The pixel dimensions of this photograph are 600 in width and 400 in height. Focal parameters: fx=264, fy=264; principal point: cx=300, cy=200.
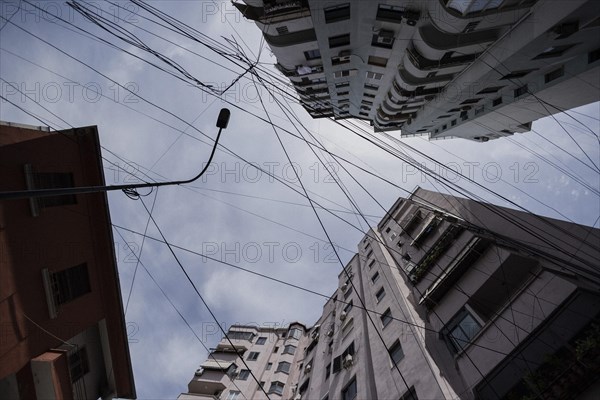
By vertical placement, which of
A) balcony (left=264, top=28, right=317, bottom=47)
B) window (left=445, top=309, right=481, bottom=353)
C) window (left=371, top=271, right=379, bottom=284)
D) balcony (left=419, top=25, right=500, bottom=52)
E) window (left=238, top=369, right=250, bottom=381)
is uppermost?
balcony (left=264, top=28, right=317, bottom=47)

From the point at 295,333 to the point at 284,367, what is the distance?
6.01m

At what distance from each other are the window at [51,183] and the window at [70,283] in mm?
1730

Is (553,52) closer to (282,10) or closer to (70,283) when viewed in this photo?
(282,10)

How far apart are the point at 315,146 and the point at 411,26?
31.9ft

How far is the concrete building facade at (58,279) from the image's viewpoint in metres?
5.40

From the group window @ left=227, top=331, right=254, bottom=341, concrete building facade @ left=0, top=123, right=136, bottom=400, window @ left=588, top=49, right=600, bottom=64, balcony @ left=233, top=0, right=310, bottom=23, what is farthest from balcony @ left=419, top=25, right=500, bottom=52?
window @ left=227, top=331, right=254, bottom=341

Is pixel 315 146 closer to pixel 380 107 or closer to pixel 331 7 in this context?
pixel 331 7

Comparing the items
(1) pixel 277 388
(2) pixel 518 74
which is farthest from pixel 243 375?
(2) pixel 518 74

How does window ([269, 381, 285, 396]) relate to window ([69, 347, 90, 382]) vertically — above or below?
below

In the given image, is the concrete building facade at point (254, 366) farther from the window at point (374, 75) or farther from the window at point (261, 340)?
the window at point (374, 75)

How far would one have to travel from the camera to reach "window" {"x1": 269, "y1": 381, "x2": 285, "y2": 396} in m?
25.3

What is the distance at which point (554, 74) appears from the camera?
1545cm

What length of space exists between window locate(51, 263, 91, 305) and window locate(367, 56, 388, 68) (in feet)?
63.8

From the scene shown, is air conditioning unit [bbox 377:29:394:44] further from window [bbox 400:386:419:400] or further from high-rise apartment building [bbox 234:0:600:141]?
window [bbox 400:386:419:400]
